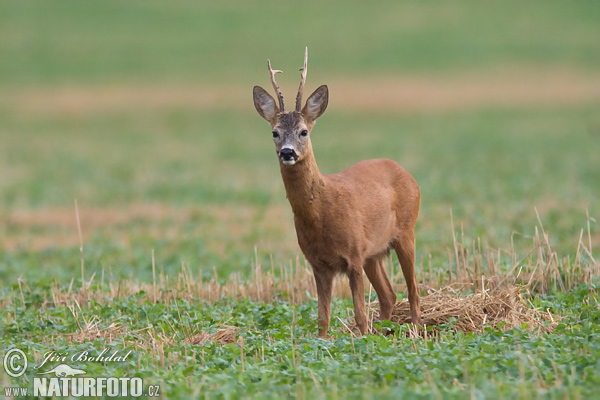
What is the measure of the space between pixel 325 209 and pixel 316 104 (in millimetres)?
1022

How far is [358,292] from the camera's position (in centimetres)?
812

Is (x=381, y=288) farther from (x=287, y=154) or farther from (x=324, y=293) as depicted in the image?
(x=287, y=154)

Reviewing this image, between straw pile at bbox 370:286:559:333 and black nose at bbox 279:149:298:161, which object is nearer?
black nose at bbox 279:149:298:161

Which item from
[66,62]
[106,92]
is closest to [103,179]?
[106,92]

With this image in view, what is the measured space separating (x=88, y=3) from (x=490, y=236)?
5980 cm

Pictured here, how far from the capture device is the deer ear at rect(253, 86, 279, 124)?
8.38 m

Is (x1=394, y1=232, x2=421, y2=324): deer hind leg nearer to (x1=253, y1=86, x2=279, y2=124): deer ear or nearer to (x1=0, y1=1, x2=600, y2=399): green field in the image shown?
(x1=0, y1=1, x2=600, y2=399): green field

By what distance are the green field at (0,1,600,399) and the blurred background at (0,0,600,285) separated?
134 mm

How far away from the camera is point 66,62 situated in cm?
5197

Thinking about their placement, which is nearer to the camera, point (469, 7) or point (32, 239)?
point (32, 239)

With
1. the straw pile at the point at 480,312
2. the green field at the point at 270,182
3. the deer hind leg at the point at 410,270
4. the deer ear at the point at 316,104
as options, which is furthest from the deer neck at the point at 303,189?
the straw pile at the point at 480,312

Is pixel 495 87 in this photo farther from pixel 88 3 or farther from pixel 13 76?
pixel 88 3

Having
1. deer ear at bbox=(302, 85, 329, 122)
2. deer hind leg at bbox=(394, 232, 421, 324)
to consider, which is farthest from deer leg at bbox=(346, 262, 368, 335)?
deer ear at bbox=(302, 85, 329, 122)

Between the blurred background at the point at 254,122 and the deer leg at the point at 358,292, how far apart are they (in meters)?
2.52
